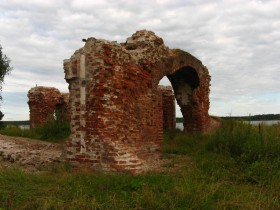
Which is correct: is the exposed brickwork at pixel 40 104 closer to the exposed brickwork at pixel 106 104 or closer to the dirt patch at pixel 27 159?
the dirt patch at pixel 27 159

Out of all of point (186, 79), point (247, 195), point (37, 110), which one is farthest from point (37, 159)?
point (37, 110)

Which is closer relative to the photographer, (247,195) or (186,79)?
(247,195)

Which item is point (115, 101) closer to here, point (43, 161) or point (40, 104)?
point (43, 161)

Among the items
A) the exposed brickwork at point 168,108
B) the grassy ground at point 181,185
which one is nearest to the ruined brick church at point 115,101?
the grassy ground at point 181,185

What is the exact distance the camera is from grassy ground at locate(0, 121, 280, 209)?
483 cm

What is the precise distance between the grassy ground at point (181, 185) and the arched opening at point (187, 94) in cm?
475

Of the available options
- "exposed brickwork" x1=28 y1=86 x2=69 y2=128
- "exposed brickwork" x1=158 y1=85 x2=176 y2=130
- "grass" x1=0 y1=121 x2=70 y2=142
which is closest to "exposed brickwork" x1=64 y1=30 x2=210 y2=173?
"grass" x1=0 y1=121 x2=70 y2=142

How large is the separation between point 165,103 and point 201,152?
8129 millimetres

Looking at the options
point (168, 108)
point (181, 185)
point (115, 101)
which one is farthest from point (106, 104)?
point (168, 108)

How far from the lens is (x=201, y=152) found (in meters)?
8.00

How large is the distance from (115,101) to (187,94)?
5765 mm

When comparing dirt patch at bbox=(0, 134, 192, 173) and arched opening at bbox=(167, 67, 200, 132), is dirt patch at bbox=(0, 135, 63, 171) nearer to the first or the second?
dirt patch at bbox=(0, 134, 192, 173)

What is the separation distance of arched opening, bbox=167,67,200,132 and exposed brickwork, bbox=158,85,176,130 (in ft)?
9.65

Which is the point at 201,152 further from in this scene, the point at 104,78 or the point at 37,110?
the point at 37,110
